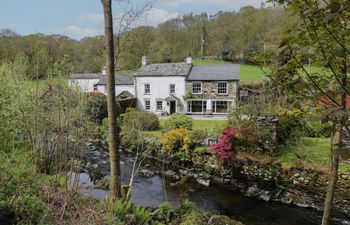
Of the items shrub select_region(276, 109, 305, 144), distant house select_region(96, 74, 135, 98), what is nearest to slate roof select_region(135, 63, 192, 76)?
distant house select_region(96, 74, 135, 98)

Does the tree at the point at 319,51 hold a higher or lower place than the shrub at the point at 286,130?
higher

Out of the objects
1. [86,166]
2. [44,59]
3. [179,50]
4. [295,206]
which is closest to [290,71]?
[295,206]

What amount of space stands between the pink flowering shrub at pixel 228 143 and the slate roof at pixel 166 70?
63.0 ft

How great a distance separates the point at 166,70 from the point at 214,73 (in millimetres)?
5722

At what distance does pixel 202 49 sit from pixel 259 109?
41.5m

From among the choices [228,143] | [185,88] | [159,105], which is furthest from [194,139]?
[159,105]

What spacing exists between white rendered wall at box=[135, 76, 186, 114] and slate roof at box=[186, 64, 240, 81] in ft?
5.04

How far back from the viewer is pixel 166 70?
36094 mm

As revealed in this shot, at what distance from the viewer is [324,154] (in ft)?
53.4

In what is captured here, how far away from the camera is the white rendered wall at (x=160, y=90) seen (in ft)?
115

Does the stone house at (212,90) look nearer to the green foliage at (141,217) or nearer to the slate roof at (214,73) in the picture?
the slate roof at (214,73)

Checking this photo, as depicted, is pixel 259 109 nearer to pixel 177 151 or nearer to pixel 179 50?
pixel 177 151

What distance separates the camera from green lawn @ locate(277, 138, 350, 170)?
15.2 meters

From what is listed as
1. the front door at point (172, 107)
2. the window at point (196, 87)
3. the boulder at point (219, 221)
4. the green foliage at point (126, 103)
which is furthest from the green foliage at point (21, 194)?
the front door at point (172, 107)
